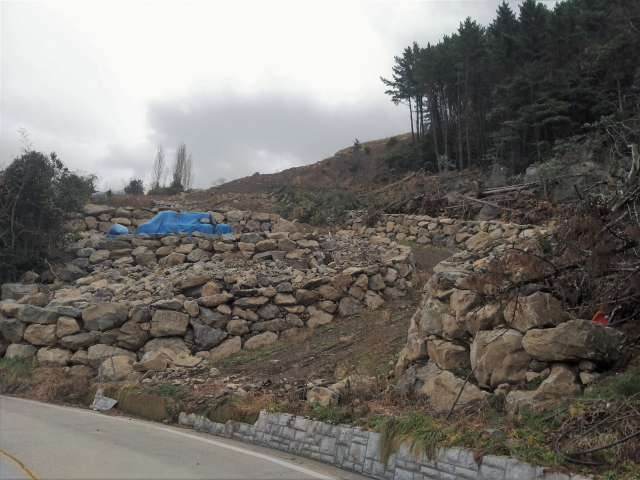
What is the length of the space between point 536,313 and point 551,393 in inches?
42.3

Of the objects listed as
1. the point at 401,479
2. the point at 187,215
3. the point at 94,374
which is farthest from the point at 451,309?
the point at 187,215

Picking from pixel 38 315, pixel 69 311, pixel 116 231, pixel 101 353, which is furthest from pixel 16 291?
pixel 116 231

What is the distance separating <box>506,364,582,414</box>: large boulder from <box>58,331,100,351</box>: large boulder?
1064 centimetres

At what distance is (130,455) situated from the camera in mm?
6137

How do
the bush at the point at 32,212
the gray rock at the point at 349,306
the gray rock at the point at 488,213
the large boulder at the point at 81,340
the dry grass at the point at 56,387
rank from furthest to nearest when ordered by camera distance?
1. the gray rock at the point at 488,213
2. the bush at the point at 32,212
3. the gray rock at the point at 349,306
4. the large boulder at the point at 81,340
5. the dry grass at the point at 56,387

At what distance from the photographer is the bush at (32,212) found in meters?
16.7

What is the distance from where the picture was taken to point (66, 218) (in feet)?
60.8

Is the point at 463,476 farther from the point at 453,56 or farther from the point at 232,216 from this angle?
the point at 453,56

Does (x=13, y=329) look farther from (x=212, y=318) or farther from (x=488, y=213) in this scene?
(x=488, y=213)

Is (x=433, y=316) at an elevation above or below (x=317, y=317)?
above

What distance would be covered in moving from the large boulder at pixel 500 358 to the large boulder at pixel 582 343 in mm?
353

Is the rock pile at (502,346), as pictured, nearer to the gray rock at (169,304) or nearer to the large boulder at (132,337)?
the gray rock at (169,304)

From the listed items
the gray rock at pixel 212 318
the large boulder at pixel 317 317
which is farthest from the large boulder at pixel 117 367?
the large boulder at pixel 317 317

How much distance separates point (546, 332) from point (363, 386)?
3.07 m
